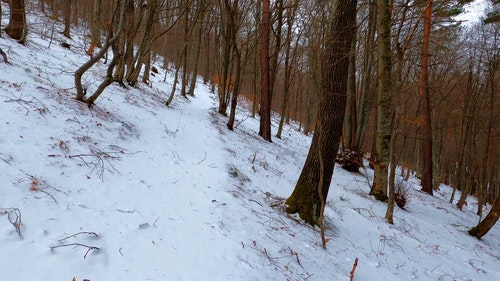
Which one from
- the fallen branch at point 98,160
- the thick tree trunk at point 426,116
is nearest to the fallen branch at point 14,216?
the fallen branch at point 98,160

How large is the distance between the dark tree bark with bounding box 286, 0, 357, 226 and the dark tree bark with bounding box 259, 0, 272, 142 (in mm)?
6492

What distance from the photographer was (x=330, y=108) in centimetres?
447

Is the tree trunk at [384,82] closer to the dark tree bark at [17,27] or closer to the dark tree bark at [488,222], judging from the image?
the dark tree bark at [488,222]

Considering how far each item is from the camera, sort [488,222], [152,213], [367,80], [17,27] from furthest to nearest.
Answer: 1. [367,80]
2. [488,222]
3. [17,27]
4. [152,213]

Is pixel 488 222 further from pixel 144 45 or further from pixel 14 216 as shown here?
pixel 144 45

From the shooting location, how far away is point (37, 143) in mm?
3404

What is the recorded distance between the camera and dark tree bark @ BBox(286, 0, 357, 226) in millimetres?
4371

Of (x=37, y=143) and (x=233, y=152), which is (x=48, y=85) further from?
(x=233, y=152)

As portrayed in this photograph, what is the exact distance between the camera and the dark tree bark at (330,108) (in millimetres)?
4371

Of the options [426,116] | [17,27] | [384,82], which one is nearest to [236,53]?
[384,82]

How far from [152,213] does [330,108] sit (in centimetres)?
289

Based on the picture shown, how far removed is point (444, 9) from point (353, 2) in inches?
426

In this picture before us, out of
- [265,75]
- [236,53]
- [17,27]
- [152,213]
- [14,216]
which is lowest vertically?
[152,213]

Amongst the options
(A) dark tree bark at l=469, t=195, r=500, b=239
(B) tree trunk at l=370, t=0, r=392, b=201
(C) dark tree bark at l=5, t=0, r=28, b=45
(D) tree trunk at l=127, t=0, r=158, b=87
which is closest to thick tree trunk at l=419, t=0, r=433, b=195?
(A) dark tree bark at l=469, t=195, r=500, b=239
